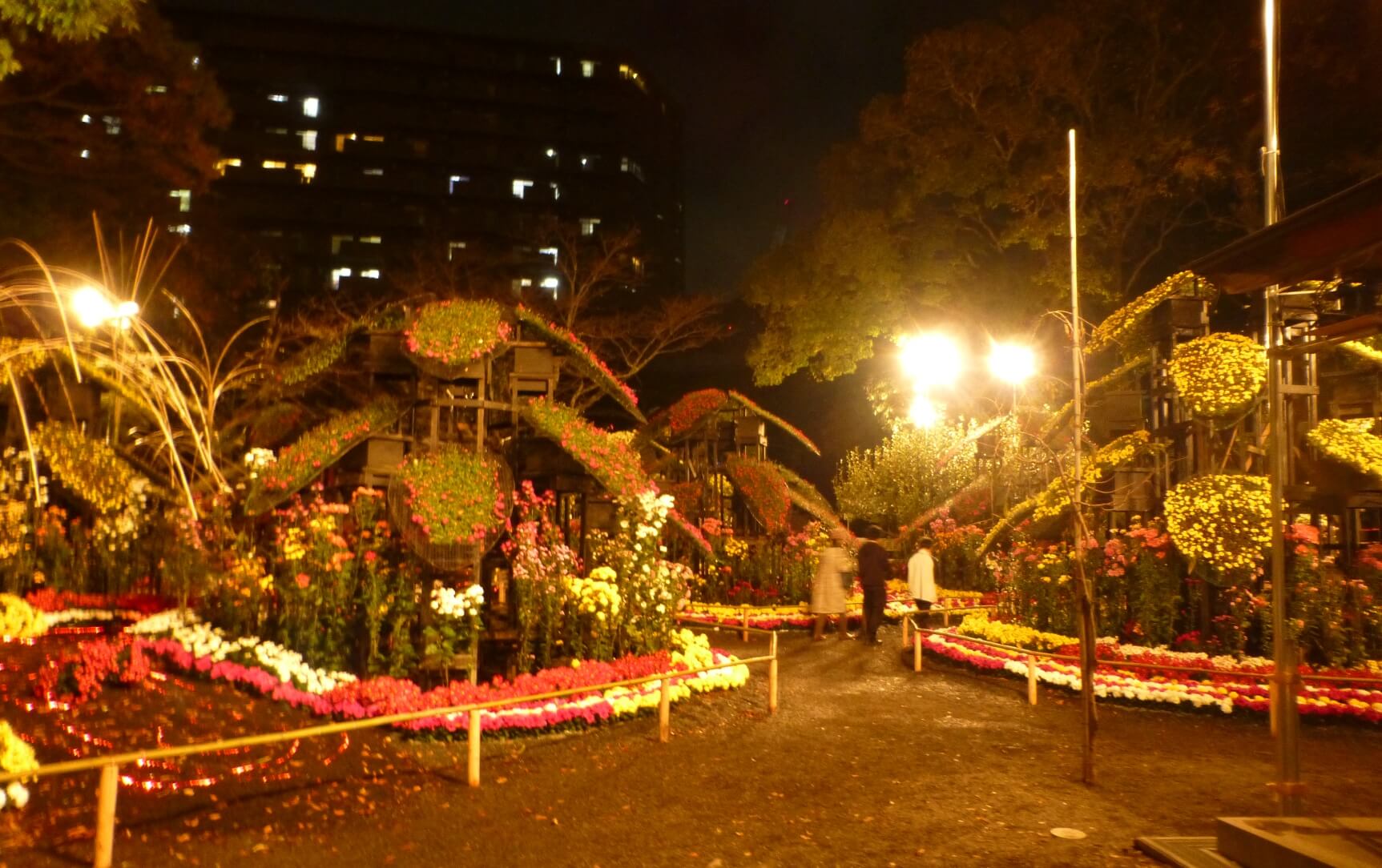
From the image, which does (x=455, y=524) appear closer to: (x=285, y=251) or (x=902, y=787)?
(x=902, y=787)

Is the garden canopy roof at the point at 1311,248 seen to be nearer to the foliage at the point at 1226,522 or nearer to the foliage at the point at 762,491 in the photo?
the foliage at the point at 1226,522

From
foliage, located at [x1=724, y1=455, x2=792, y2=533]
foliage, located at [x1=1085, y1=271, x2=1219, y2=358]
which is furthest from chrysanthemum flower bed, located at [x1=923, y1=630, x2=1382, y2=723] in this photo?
foliage, located at [x1=724, y1=455, x2=792, y2=533]

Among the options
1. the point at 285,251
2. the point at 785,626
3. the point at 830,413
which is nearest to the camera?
the point at 785,626

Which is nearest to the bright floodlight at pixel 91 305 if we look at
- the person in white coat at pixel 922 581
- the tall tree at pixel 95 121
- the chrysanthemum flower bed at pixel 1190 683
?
the tall tree at pixel 95 121

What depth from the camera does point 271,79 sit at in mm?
52500

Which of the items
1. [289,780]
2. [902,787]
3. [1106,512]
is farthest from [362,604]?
[1106,512]

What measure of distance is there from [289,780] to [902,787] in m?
4.26

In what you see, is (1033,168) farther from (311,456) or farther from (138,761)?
(138,761)

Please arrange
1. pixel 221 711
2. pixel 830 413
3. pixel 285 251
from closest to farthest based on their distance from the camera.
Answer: pixel 221 711 → pixel 830 413 → pixel 285 251

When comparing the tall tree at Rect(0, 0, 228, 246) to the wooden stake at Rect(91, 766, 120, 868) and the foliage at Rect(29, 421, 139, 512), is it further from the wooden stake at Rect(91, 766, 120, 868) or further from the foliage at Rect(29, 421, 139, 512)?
the wooden stake at Rect(91, 766, 120, 868)

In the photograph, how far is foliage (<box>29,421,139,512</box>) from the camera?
45.3 ft

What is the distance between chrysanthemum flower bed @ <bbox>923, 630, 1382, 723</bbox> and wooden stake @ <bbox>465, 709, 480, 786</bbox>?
246 inches

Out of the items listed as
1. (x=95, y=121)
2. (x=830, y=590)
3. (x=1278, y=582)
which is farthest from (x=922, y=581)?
(x=95, y=121)

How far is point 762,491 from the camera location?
809 inches
